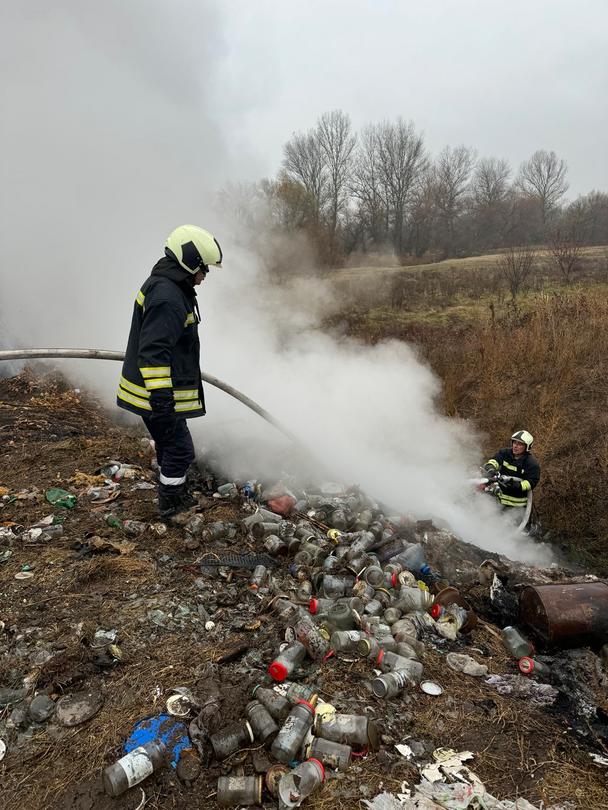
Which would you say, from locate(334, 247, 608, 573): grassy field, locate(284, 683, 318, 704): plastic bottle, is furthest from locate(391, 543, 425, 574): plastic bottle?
locate(334, 247, 608, 573): grassy field

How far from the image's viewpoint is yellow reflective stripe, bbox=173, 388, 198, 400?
12.5 feet

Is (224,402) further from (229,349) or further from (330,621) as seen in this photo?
(330,621)

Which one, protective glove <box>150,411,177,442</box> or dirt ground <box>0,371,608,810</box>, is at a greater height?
protective glove <box>150,411,177,442</box>

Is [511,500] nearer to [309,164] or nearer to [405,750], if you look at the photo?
[405,750]

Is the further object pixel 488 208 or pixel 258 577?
pixel 488 208

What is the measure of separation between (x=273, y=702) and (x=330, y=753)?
0.32m

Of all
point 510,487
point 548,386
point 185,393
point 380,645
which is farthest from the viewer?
point 548,386

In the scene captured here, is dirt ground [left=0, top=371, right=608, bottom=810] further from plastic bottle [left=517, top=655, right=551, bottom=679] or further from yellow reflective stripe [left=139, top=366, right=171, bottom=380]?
yellow reflective stripe [left=139, top=366, right=171, bottom=380]

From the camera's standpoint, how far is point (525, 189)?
133 feet

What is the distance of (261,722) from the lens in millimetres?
2160

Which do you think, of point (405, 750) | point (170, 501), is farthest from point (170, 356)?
point (405, 750)

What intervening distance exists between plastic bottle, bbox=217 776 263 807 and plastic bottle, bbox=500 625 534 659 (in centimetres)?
196

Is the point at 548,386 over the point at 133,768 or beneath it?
over

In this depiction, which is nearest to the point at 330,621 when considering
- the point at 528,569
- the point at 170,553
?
the point at 170,553
